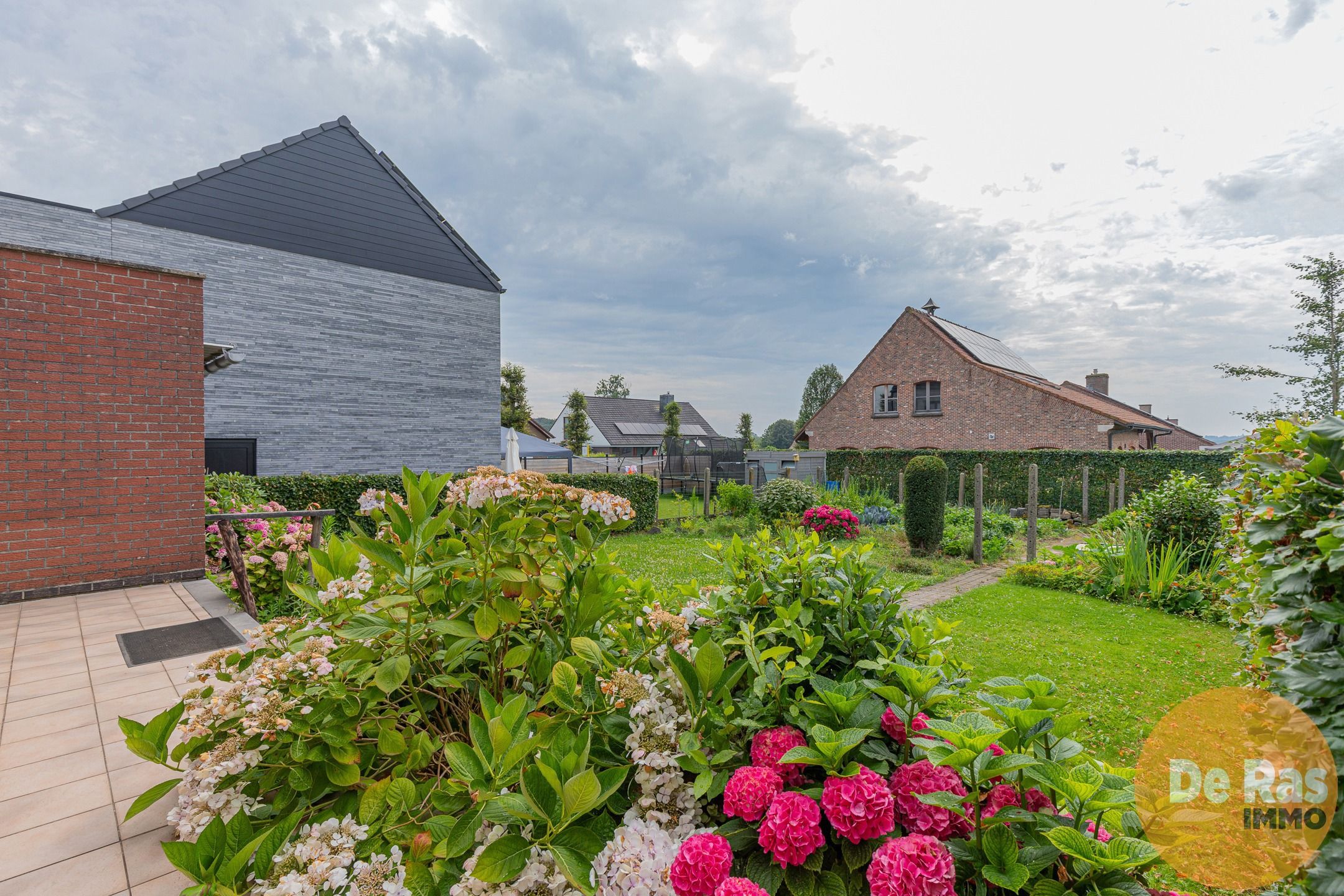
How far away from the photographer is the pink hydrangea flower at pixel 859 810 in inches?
36.2

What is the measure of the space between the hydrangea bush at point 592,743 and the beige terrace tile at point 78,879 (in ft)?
0.95

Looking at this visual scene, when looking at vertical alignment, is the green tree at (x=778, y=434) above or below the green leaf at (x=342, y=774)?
above

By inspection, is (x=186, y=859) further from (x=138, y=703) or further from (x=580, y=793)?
(x=138, y=703)

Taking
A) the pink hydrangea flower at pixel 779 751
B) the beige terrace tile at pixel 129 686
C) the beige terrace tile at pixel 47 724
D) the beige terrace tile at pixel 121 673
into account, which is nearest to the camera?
the pink hydrangea flower at pixel 779 751

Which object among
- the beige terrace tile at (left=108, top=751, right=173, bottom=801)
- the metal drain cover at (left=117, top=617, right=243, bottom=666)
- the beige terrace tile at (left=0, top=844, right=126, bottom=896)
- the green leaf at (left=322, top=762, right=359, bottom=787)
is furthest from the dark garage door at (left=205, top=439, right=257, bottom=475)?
the green leaf at (left=322, top=762, right=359, bottom=787)

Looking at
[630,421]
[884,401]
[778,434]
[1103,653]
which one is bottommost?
[1103,653]

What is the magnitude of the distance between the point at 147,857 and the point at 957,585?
277 inches

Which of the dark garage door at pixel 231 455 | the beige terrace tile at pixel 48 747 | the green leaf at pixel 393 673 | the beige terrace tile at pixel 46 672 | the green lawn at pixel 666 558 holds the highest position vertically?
the dark garage door at pixel 231 455

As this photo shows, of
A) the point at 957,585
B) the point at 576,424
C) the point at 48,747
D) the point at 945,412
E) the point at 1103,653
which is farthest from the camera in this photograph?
the point at 576,424

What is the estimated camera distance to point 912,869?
2.70 ft

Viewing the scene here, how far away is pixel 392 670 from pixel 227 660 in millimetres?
525

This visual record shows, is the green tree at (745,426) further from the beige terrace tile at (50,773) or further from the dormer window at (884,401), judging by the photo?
the beige terrace tile at (50,773)

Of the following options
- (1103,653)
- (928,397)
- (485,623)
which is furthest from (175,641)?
(928,397)

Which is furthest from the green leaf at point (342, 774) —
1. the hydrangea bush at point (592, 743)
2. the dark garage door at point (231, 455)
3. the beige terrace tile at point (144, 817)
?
the dark garage door at point (231, 455)
